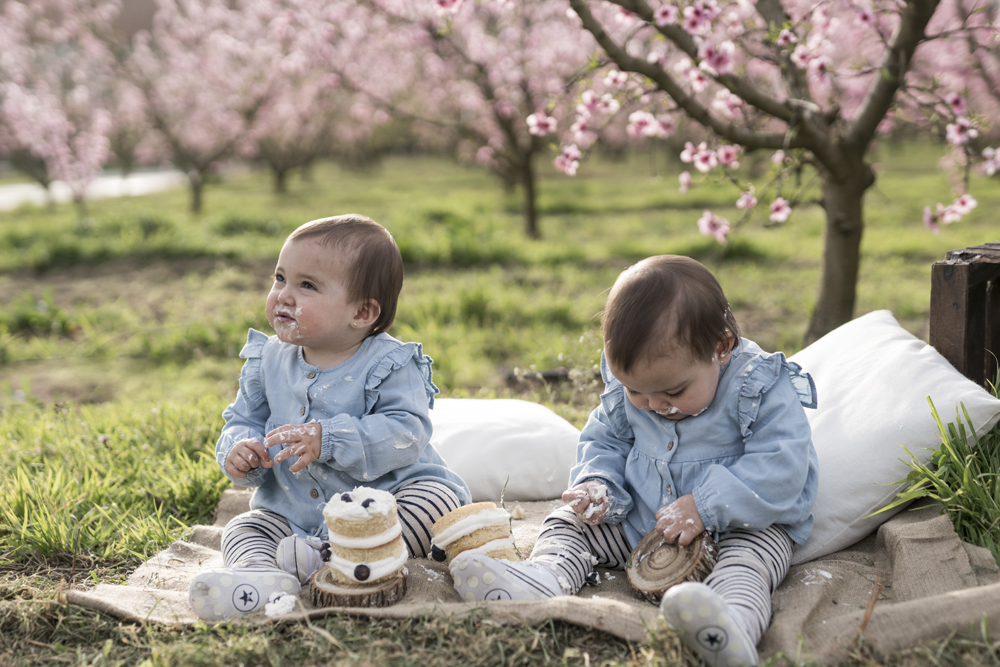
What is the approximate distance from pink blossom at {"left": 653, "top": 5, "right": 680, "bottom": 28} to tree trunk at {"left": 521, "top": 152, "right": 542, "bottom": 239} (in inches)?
203

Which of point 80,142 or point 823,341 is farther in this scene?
point 80,142

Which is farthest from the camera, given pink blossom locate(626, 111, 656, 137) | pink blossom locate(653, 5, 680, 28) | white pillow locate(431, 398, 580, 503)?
pink blossom locate(626, 111, 656, 137)

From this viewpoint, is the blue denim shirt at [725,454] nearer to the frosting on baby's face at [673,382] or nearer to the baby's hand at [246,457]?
the frosting on baby's face at [673,382]

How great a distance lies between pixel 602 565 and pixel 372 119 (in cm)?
1780

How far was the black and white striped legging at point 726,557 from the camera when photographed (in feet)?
5.83

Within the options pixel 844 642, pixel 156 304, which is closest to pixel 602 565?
pixel 844 642

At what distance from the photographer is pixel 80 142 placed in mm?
12680

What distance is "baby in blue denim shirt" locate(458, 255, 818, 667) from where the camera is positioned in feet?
6.11

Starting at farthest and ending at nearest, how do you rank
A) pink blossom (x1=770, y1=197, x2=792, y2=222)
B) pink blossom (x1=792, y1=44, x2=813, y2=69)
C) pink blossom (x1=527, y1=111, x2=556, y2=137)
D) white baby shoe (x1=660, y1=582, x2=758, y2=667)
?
Answer: pink blossom (x1=527, y1=111, x2=556, y2=137) < pink blossom (x1=770, y1=197, x2=792, y2=222) < pink blossom (x1=792, y1=44, x2=813, y2=69) < white baby shoe (x1=660, y1=582, x2=758, y2=667)

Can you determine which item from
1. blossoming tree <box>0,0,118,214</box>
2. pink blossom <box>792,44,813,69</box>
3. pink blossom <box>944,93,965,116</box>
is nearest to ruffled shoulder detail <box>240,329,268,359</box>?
pink blossom <box>792,44,813,69</box>

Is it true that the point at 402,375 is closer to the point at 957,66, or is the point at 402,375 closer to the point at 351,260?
the point at 351,260

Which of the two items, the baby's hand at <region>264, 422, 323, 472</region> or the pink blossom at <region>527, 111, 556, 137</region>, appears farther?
the pink blossom at <region>527, 111, 556, 137</region>

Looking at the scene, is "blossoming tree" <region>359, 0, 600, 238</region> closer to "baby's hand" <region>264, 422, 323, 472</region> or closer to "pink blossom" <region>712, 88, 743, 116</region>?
"pink blossom" <region>712, 88, 743, 116</region>

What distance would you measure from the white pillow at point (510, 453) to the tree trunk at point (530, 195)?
19.2ft
